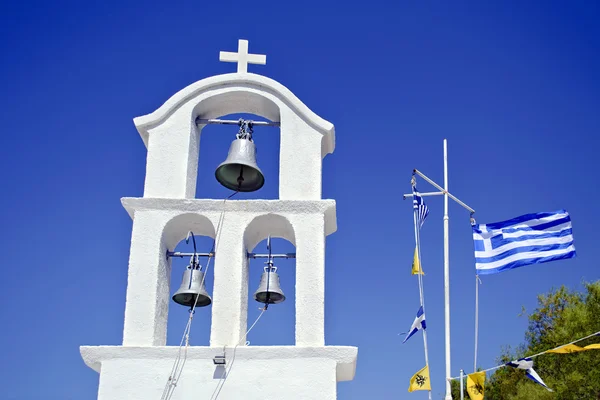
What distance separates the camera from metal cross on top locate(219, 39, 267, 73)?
378 inches

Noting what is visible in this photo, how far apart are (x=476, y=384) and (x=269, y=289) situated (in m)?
5.96

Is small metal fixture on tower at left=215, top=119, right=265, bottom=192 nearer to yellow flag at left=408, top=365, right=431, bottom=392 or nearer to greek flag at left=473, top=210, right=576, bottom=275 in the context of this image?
greek flag at left=473, top=210, right=576, bottom=275

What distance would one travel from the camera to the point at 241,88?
9.28 metres

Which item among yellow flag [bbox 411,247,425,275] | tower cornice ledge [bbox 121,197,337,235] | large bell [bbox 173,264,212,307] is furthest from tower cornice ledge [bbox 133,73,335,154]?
yellow flag [bbox 411,247,425,275]

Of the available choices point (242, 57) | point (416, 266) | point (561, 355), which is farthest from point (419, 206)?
point (561, 355)

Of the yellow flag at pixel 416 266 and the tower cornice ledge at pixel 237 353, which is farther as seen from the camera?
the yellow flag at pixel 416 266

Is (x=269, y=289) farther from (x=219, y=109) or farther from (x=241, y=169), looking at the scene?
(x=219, y=109)

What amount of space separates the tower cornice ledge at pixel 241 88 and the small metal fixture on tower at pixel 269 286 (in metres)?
1.51

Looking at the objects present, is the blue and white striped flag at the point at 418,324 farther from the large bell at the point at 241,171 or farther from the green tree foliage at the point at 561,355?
the green tree foliage at the point at 561,355

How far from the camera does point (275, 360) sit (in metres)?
7.95

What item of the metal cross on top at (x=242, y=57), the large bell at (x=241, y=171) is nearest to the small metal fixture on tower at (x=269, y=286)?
the large bell at (x=241, y=171)

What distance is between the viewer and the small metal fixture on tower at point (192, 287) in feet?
29.2

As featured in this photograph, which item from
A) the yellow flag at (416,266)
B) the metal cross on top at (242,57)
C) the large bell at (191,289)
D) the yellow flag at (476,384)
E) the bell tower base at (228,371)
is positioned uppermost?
the metal cross on top at (242,57)

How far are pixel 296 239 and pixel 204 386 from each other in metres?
1.89
